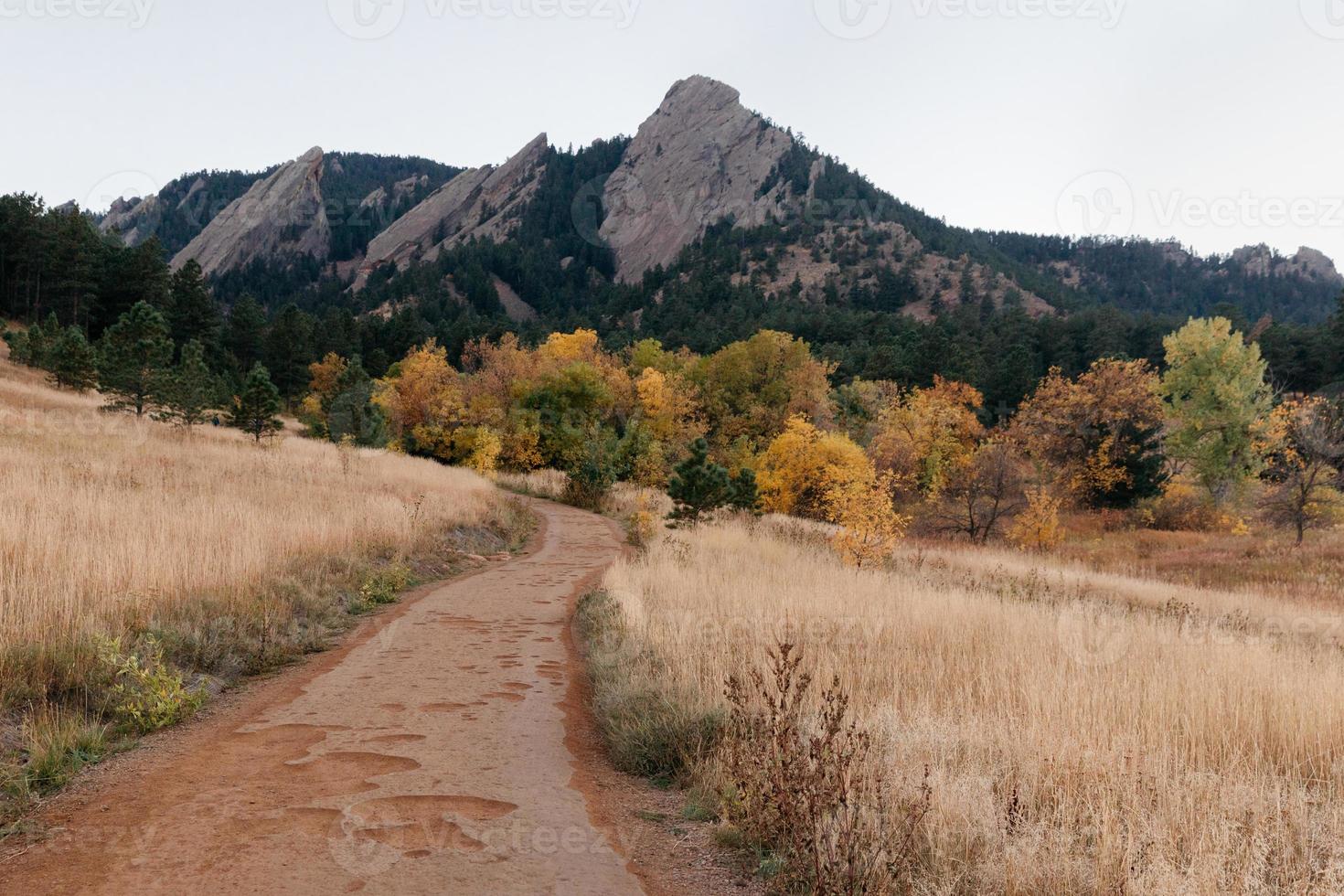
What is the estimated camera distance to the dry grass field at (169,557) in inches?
221

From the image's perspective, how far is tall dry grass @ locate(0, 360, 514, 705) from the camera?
620cm

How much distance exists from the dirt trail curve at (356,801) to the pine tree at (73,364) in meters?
43.5

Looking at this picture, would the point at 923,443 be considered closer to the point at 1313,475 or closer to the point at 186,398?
the point at 1313,475

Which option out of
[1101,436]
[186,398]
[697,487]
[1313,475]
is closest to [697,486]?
[697,487]

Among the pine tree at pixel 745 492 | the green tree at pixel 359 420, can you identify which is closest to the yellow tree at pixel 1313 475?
the pine tree at pixel 745 492

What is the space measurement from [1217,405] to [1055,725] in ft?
164

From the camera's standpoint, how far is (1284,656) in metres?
7.76

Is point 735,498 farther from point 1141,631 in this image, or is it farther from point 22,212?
point 22,212

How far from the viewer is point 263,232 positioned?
18512 cm

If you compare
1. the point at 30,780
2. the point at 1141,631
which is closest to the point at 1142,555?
the point at 1141,631

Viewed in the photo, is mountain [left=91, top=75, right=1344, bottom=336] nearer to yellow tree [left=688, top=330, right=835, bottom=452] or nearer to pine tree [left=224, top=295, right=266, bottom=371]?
yellow tree [left=688, top=330, right=835, bottom=452]

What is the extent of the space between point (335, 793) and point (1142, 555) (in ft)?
118

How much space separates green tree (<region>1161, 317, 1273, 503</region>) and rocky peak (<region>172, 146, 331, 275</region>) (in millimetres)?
195331

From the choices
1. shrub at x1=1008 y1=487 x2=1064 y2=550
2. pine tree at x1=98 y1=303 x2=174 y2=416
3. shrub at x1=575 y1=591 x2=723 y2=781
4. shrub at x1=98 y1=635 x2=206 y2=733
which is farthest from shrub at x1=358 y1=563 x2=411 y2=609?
shrub at x1=1008 y1=487 x2=1064 y2=550
